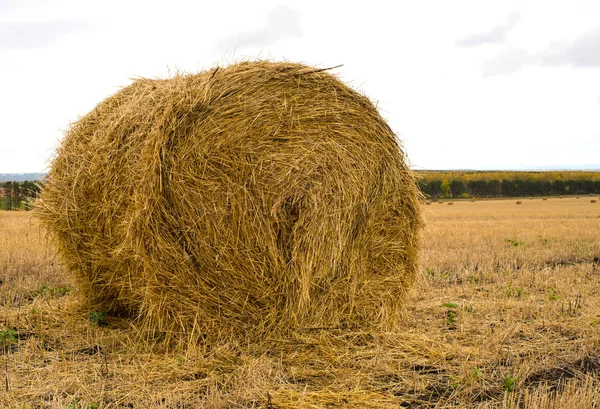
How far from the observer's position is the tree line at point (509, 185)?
56719 mm

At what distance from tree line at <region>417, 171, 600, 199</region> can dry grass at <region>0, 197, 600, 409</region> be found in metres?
49.1

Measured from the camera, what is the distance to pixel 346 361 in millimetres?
4852

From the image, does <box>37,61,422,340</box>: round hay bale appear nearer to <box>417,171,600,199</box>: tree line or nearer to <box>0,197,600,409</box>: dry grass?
<box>0,197,600,409</box>: dry grass

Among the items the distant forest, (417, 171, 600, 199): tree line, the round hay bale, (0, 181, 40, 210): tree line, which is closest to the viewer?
the round hay bale

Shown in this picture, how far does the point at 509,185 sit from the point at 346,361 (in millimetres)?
58009

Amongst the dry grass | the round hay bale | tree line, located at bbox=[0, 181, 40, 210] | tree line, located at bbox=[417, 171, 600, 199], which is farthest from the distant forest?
the round hay bale

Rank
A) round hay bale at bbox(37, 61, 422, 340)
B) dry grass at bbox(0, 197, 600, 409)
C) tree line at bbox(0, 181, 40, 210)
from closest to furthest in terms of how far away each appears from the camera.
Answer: dry grass at bbox(0, 197, 600, 409), round hay bale at bbox(37, 61, 422, 340), tree line at bbox(0, 181, 40, 210)

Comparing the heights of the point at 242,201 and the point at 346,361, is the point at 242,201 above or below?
above

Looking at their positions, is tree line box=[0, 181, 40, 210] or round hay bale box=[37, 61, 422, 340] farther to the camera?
tree line box=[0, 181, 40, 210]

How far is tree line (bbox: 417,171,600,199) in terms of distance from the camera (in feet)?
186

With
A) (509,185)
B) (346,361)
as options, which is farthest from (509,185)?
(346,361)

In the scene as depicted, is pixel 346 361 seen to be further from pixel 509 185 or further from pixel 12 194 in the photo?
pixel 509 185

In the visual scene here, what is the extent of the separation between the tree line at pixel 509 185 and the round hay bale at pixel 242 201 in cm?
5013

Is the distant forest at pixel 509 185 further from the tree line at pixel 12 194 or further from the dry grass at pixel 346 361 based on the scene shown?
the dry grass at pixel 346 361
